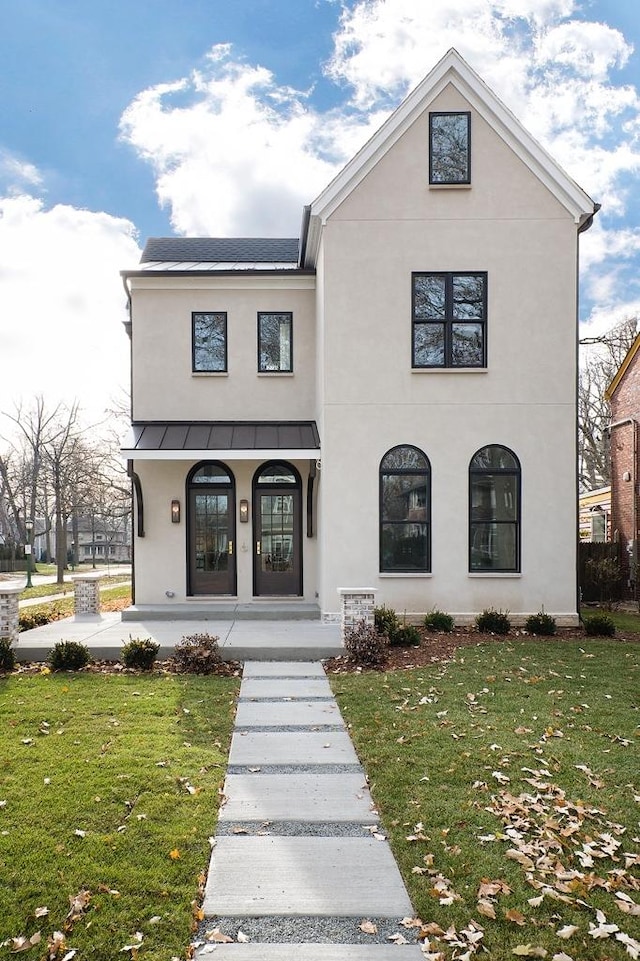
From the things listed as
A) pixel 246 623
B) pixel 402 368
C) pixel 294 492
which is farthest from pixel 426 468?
pixel 246 623

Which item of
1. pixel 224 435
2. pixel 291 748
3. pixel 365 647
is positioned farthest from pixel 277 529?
pixel 291 748

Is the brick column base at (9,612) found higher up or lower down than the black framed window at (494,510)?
lower down

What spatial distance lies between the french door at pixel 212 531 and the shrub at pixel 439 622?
4.33 meters

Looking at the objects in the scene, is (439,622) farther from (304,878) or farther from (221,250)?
(221,250)

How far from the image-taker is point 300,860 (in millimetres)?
4039

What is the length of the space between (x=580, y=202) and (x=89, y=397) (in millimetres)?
32565

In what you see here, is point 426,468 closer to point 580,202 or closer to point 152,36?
point 580,202

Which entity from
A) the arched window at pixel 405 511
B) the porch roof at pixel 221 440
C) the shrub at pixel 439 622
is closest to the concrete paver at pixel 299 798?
the shrub at pixel 439 622

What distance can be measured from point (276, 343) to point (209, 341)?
146 cm

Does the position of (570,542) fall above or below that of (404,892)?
above

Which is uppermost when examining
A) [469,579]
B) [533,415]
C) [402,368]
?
[402,368]

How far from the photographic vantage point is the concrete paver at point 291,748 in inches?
225

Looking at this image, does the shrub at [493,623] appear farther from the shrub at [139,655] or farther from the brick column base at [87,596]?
the brick column base at [87,596]

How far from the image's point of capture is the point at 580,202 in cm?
1171
